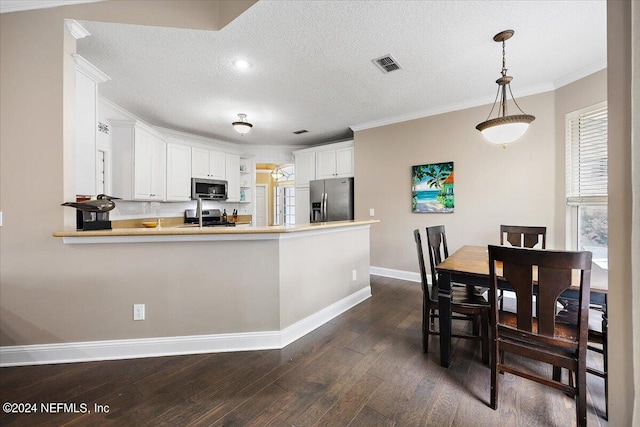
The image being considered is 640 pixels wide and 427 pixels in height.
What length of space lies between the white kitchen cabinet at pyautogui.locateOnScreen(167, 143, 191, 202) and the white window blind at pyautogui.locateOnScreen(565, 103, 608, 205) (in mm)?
5682

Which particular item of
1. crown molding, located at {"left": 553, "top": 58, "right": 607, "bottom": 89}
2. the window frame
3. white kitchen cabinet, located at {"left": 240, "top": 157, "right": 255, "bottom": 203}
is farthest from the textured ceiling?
white kitchen cabinet, located at {"left": 240, "top": 157, "right": 255, "bottom": 203}

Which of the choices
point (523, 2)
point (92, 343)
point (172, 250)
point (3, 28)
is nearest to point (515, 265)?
point (523, 2)

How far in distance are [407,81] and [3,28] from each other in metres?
3.60

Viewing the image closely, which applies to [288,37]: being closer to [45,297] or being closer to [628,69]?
[628,69]

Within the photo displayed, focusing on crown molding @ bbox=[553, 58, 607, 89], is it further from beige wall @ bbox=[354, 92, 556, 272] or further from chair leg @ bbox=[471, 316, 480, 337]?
chair leg @ bbox=[471, 316, 480, 337]

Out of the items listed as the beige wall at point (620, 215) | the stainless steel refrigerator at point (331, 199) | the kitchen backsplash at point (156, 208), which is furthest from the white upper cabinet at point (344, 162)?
the beige wall at point (620, 215)

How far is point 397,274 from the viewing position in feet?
14.1

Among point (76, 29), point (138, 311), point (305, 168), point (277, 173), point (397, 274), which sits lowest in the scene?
point (397, 274)

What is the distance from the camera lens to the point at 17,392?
1.66 m

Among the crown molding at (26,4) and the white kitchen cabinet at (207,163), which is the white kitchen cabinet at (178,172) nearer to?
the white kitchen cabinet at (207,163)

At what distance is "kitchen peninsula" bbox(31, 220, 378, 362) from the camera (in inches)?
80.1

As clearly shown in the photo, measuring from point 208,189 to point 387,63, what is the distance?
403 cm

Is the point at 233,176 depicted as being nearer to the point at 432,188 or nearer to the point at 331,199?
the point at 331,199

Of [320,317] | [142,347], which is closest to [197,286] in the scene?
[142,347]
